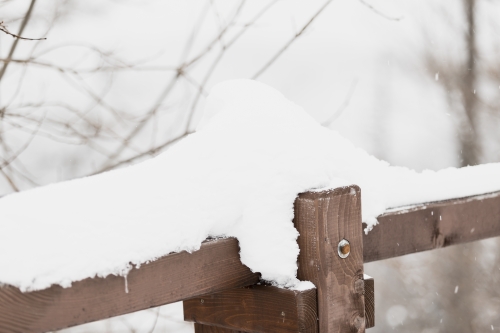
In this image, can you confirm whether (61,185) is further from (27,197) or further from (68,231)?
(68,231)

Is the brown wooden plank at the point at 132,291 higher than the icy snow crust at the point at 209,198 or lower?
lower

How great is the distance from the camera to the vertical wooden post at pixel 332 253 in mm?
1103

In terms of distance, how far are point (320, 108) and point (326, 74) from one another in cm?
228

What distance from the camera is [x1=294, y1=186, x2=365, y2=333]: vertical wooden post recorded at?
1.10 meters

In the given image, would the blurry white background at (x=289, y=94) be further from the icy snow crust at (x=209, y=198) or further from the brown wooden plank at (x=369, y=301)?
the brown wooden plank at (x=369, y=301)

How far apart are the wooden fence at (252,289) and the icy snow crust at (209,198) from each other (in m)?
0.02

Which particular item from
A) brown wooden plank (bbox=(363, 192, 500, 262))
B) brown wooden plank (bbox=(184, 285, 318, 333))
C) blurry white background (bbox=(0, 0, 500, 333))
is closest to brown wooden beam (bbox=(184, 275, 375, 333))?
brown wooden plank (bbox=(184, 285, 318, 333))

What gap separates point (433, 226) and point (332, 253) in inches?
17.2

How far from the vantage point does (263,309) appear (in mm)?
1144

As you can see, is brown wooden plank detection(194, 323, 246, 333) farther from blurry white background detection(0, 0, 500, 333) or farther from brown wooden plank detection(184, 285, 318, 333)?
blurry white background detection(0, 0, 500, 333)

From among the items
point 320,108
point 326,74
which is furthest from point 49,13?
point 326,74

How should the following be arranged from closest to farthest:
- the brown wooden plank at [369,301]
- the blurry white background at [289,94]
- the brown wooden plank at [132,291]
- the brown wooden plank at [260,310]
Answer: the brown wooden plank at [132,291] → the brown wooden plank at [260,310] → the brown wooden plank at [369,301] → the blurry white background at [289,94]

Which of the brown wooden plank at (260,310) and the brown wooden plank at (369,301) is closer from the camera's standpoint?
the brown wooden plank at (260,310)

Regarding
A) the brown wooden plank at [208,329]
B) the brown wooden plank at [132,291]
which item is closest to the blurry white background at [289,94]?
the brown wooden plank at [208,329]
